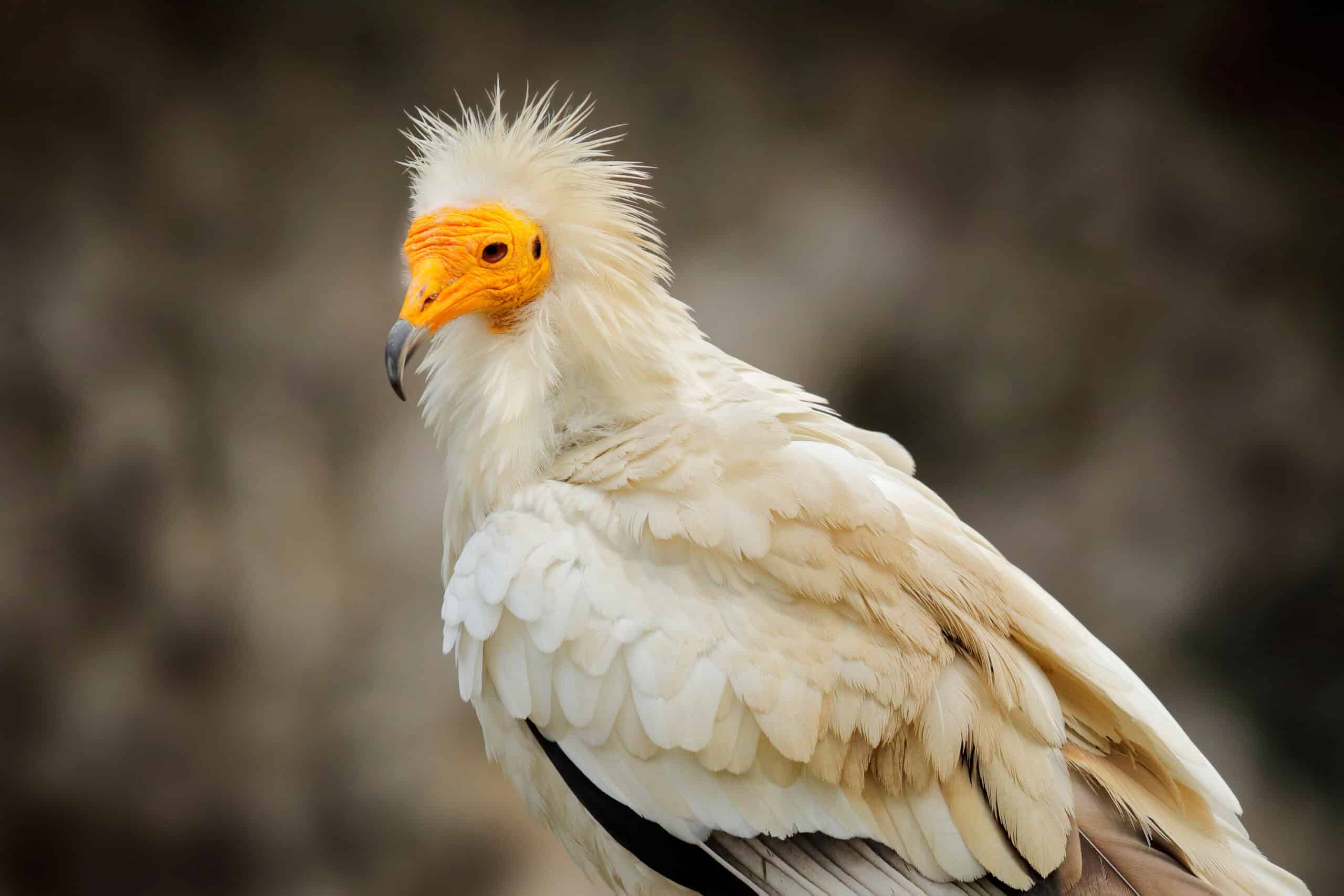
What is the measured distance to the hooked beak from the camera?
153cm

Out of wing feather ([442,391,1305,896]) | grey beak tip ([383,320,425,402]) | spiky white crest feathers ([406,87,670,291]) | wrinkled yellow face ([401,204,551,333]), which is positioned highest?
spiky white crest feathers ([406,87,670,291])

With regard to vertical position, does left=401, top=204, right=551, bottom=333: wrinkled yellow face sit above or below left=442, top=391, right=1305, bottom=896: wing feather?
above

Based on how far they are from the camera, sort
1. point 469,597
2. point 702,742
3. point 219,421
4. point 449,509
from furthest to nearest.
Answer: point 219,421 → point 449,509 → point 469,597 → point 702,742

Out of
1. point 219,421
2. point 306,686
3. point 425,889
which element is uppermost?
point 219,421

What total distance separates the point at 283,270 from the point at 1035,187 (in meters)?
2.32

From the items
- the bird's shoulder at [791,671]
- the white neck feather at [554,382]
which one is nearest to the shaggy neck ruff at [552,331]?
the white neck feather at [554,382]

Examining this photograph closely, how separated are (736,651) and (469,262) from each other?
2.37 feet

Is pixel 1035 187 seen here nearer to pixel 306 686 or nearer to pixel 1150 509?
pixel 1150 509

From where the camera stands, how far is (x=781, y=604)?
1.50 meters

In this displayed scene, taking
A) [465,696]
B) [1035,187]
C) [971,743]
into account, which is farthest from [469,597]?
[1035,187]

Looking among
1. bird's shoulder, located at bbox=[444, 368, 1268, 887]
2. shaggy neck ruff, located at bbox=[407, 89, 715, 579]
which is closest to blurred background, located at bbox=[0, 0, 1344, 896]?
shaggy neck ruff, located at bbox=[407, 89, 715, 579]

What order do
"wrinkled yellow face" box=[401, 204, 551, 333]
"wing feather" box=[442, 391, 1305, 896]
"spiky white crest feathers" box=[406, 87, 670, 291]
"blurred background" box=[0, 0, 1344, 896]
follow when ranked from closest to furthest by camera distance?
"wing feather" box=[442, 391, 1305, 896]
"wrinkled yellow face" box=[401, 204, 551, 333]
"spiky white crest feathers" box=[406, 87, 670, 291]
"blurred background" box=[0, 0, 1344, 896]

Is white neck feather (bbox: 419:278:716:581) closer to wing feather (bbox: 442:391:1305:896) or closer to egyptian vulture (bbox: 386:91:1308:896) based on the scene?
egyptian vulture (bbox: 386:91:1308:896)

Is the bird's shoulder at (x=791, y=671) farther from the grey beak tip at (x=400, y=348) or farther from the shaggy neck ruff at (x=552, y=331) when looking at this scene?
the grey beak tip at (x=400, y=348)
